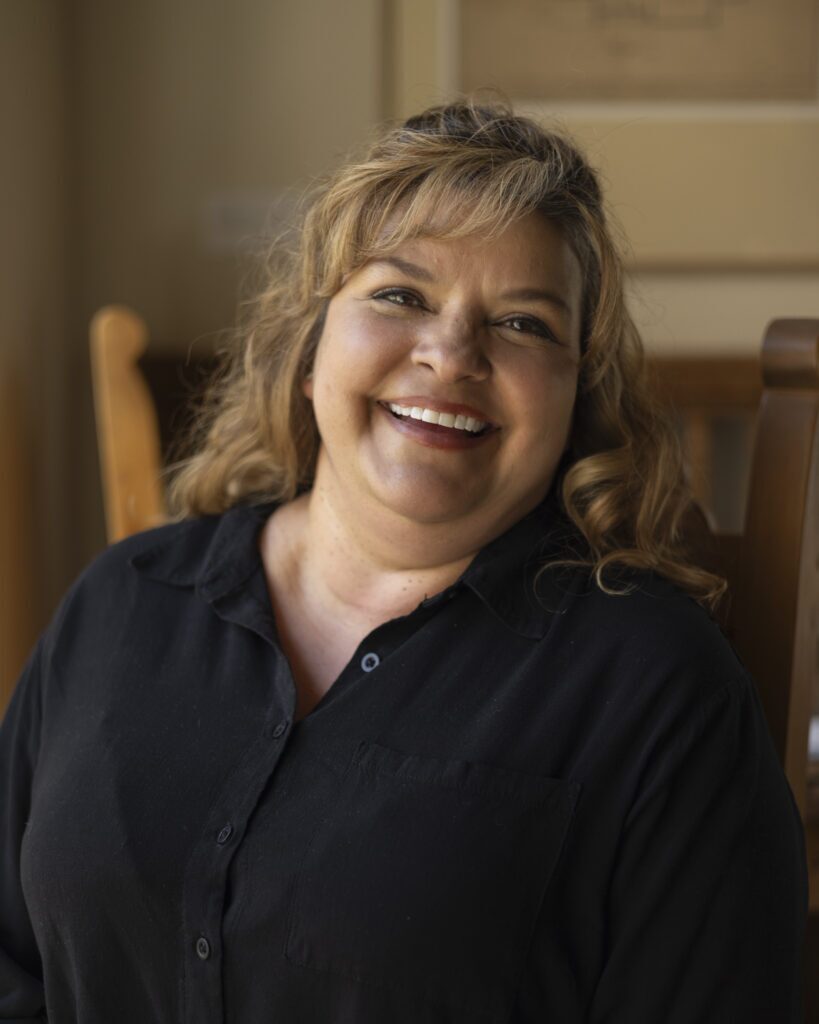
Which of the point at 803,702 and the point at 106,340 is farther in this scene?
the point at 106,340

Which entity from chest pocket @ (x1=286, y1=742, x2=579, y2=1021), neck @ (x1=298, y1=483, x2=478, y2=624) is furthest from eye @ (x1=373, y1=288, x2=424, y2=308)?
chest pocket @ (x1=286, y1=742, x2=579, y2=1021)

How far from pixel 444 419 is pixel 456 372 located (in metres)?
0.05

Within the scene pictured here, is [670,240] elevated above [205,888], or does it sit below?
above

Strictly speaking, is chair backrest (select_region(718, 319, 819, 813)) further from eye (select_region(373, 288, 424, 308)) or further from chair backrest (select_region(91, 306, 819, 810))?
eye (select_region(373, 288, 424, 308))

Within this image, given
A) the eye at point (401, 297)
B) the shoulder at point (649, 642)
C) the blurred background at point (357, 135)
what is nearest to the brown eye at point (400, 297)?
the eye at point (401, 297)

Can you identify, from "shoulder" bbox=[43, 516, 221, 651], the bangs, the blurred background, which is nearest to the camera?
the bangs

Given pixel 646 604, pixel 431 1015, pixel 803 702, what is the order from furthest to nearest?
pixel 803 702, pixel 646 604, pixel 431 1015

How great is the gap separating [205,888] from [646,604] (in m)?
0.44

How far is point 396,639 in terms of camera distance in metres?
1.13

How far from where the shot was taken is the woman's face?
43.9 inches

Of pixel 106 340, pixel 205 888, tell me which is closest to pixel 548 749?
pixel 205 888

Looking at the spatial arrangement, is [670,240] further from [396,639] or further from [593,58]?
[396,639]

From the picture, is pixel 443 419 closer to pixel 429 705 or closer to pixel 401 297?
pixel 401 297

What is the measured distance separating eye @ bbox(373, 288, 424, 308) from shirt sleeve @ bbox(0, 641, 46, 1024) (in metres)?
0.50
